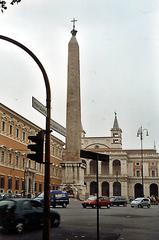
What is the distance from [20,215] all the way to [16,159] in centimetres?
4473

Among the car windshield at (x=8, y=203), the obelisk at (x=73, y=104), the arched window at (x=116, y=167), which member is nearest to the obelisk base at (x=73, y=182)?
the obelisk at (x=73, y=104)

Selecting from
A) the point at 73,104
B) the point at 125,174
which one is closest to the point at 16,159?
the point at 73,104

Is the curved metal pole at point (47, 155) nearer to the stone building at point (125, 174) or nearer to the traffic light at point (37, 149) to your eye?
the traffic light at point (37, 149)

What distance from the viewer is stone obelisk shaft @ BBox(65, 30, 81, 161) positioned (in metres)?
43.4

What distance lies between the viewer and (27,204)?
15578 mm

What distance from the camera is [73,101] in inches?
1718

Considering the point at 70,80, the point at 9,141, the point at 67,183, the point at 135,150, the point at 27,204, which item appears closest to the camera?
the point at 27,204

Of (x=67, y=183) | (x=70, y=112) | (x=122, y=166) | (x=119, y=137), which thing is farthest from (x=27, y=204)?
(x=119, y=137)

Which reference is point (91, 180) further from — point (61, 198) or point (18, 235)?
point (18, 235)

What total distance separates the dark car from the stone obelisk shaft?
27508mm

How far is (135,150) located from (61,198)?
77.5m

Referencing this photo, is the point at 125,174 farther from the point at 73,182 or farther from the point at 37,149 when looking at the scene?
the point at 37,149

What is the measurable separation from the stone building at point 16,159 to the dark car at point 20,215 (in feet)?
124

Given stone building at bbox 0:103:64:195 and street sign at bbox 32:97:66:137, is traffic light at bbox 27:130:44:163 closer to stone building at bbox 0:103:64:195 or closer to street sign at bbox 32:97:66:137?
street sign at bbox 32:97:66:137
